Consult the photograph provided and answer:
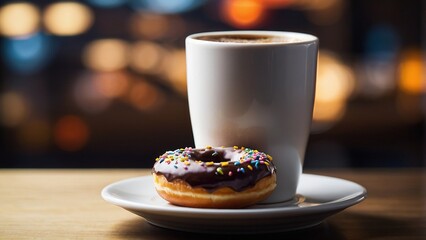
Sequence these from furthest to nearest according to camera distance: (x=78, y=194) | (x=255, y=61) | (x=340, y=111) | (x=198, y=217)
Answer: (x=340, y=111) < (x=78, y=194) < (x=255, y=61) < (x=198, y=217)

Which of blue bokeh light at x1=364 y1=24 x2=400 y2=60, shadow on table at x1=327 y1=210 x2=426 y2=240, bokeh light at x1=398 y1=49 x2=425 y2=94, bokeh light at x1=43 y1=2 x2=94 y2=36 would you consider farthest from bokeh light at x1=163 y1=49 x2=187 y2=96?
shadow on table at x1=327 y1=210 x2=426 y2=240

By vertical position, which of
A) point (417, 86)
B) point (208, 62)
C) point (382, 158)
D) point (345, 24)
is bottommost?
point (382, 158)

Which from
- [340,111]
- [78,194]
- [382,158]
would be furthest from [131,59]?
[78,194]

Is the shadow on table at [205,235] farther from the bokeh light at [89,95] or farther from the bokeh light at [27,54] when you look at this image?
the bokeh light at [27,54]

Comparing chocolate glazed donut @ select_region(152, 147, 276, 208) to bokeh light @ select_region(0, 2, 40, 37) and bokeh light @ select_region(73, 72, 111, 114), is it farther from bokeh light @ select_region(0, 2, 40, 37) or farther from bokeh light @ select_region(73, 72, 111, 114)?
bokeh light @ select_region(0, 2, 40, 37)

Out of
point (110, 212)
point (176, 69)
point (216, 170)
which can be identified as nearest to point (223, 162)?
point (216, 170)

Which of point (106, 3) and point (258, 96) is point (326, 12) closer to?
point (106, 3)

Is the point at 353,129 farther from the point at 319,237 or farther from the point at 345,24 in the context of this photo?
the point at 319,237
